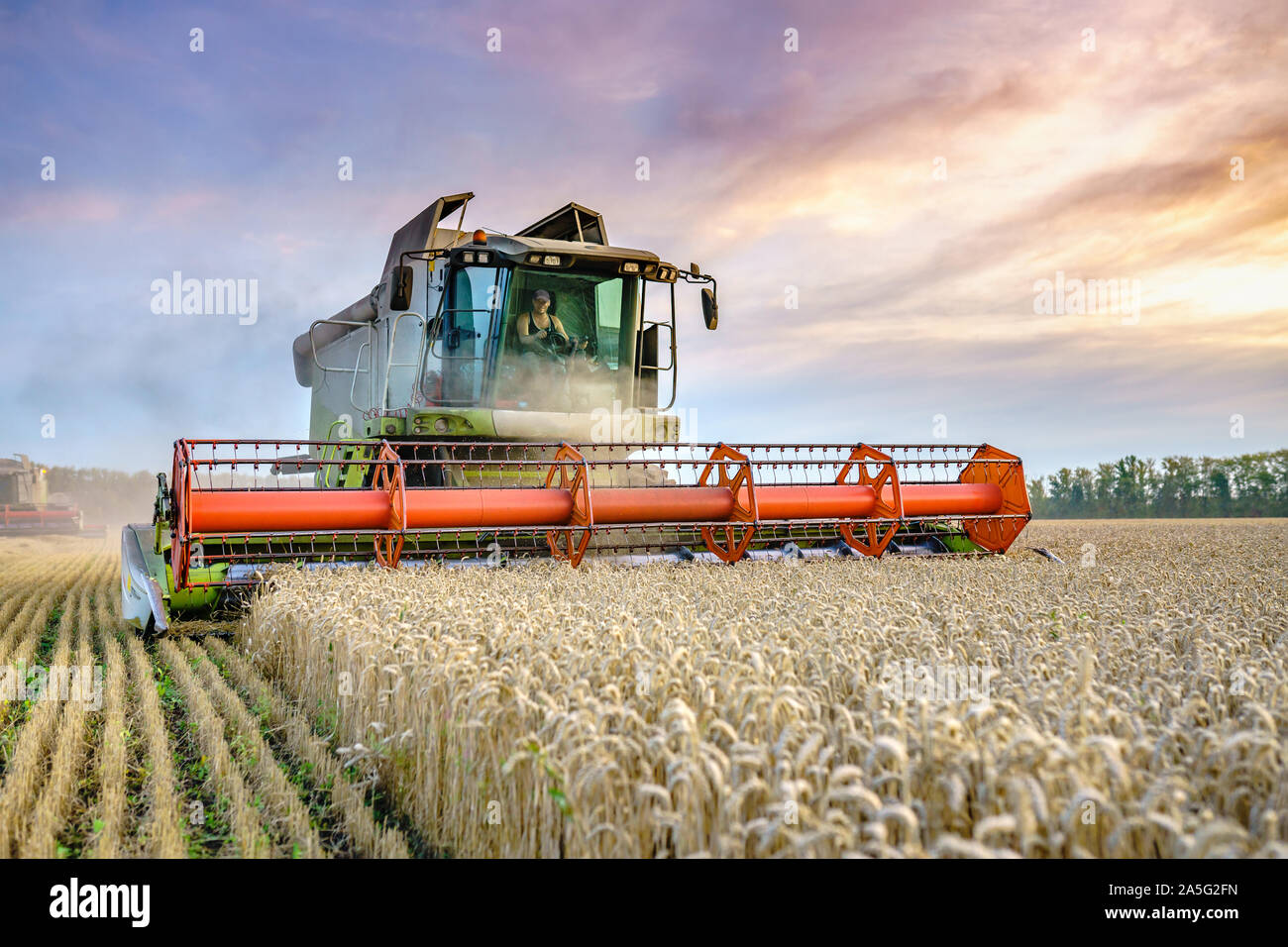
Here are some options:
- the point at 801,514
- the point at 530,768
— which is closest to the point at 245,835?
the point at 530,768

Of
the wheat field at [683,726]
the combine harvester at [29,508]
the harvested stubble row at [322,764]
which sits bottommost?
the harvested stubble row at [322,764]

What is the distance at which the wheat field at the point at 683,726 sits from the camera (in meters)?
1.84

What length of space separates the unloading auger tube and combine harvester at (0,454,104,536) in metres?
28.8

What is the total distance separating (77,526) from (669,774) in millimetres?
38360

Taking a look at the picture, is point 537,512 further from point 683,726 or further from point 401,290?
point 683,726

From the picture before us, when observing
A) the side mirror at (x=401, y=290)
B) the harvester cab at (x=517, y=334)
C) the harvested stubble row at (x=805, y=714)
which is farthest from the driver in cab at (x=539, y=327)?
the harvested stubble row at (x=805, y=714)

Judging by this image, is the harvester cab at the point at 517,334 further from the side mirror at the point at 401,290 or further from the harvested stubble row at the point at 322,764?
the harvested stubble row at the point at 322,764

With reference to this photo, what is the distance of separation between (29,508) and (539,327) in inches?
1305

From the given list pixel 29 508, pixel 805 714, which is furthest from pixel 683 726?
pixel 29 508

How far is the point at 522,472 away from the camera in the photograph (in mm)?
8180

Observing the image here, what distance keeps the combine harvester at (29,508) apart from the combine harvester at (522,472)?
28.8 meters

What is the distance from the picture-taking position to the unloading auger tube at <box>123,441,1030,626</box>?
6.28 meters

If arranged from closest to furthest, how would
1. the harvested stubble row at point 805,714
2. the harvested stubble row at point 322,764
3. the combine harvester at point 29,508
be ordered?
the harvested stubble row at point 805,714, the harvested stubble row at point 322,764, the combine harvester at point 29,508

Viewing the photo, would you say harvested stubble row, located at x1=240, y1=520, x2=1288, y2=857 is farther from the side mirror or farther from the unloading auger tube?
the side mirror
